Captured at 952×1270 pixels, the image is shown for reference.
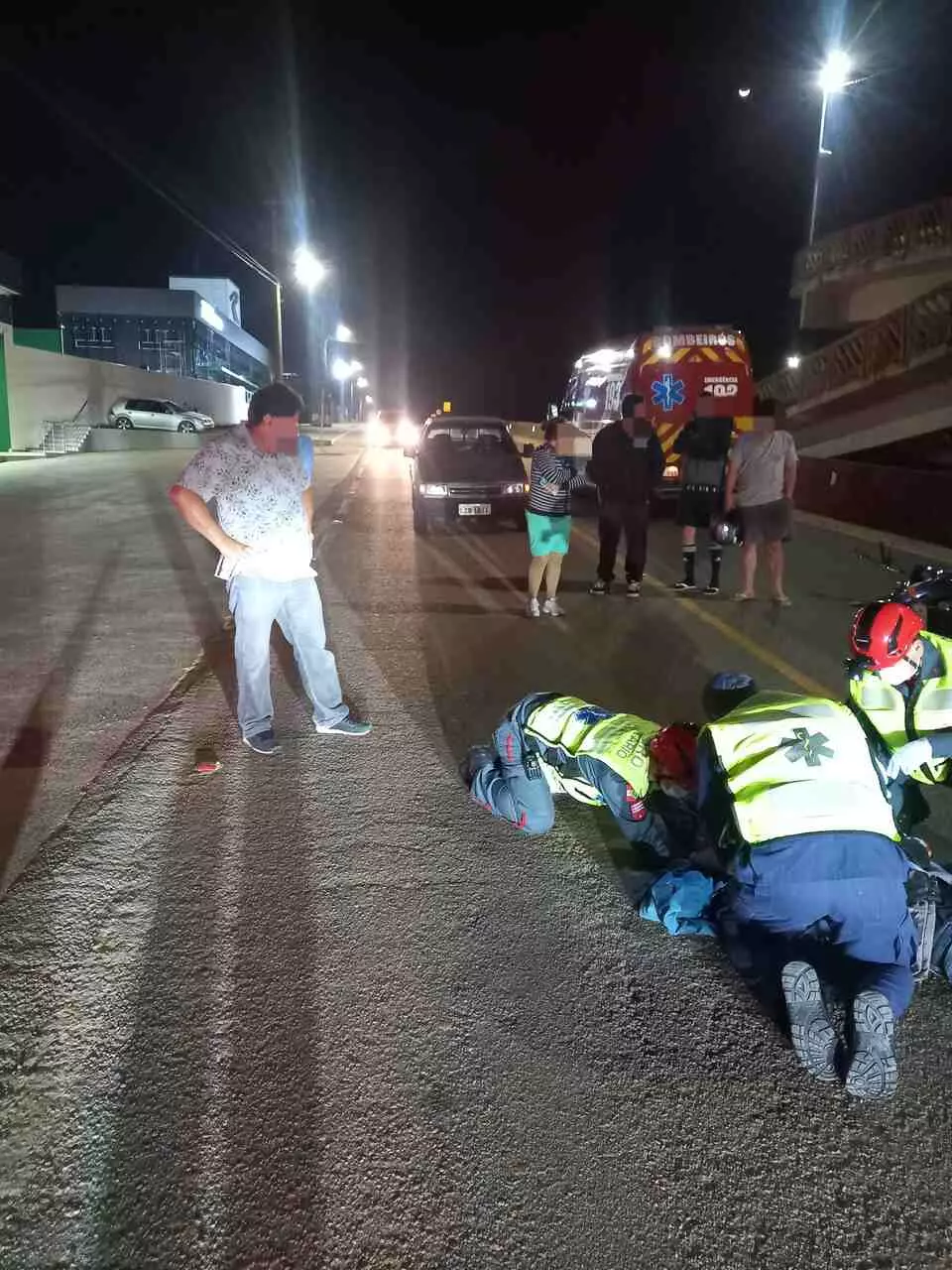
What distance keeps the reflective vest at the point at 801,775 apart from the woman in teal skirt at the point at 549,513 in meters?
5.28

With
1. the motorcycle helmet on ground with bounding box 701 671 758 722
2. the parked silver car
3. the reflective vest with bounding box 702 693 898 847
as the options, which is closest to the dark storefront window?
the parked silver car

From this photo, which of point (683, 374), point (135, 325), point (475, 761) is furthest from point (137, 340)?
point (475, 761)

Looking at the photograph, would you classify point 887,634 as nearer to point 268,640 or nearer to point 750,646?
point 268,640

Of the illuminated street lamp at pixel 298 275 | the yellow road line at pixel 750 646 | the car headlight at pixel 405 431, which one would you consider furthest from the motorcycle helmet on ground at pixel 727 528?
the car headlight at pixel 405 431

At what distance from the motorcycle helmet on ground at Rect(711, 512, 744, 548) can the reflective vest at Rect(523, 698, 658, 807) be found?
5.57 meters

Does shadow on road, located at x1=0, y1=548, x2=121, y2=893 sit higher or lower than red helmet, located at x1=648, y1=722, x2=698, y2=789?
lower

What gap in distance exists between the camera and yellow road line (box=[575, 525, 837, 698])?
6.42 m

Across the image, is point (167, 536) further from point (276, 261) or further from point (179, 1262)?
point (276, 261)

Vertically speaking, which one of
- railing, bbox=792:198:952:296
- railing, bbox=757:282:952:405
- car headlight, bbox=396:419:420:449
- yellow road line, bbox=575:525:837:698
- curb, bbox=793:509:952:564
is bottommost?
yellow road line, bbox=575:525:837:698

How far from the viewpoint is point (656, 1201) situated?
2.32 meters

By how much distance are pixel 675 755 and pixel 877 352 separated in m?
20.2

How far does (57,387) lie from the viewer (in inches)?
1213

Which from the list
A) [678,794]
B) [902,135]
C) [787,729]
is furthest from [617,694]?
[902,135]

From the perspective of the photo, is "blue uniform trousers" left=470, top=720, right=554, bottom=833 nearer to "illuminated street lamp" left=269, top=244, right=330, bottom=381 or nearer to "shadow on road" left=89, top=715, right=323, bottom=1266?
"shadow on road" left=89, top=715, right=323, bottom=1266
